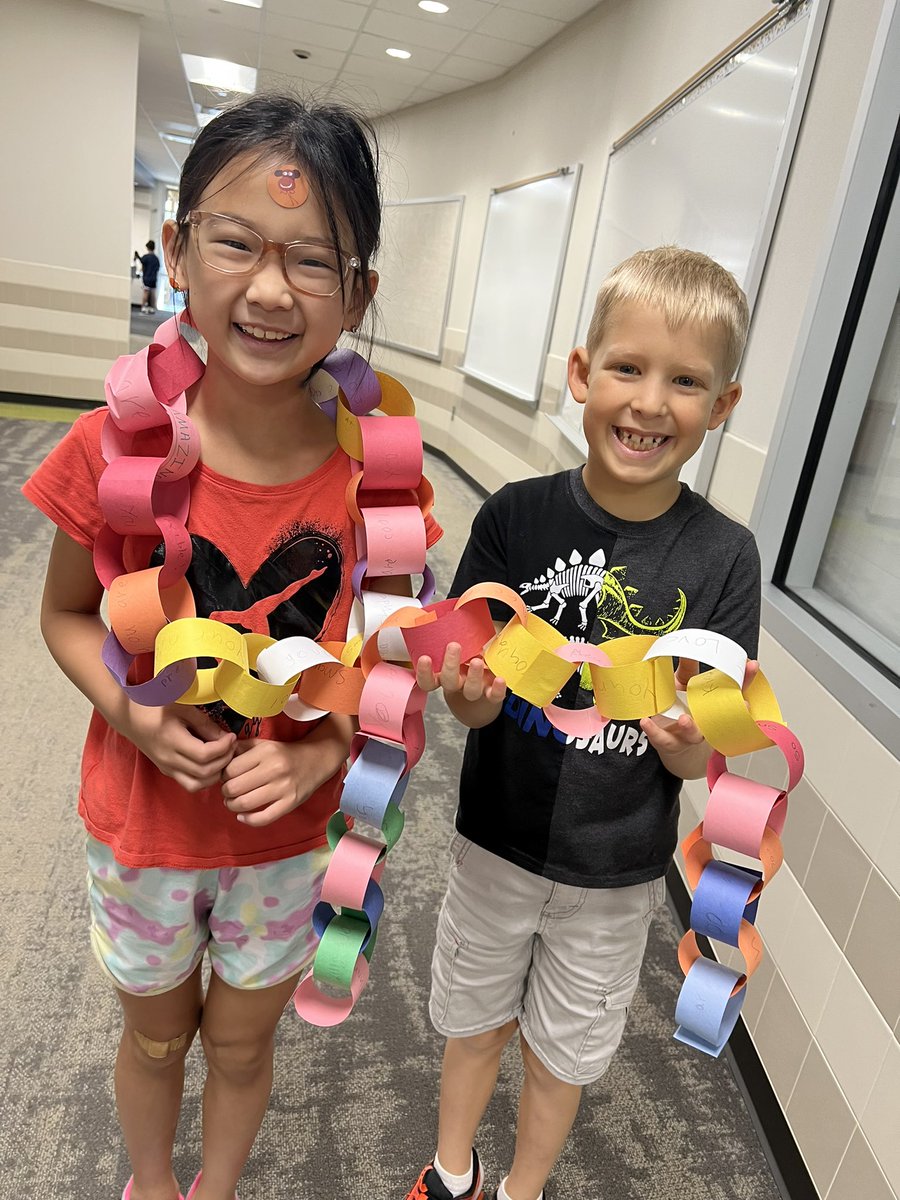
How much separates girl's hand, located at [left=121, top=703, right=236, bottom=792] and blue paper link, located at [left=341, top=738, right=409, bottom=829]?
0.14m

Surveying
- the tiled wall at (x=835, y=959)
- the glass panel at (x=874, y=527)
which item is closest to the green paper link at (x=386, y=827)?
the tiled wall at (x=835, y=959)

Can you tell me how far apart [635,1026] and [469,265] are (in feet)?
21.8

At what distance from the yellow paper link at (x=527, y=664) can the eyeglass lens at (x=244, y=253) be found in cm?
41

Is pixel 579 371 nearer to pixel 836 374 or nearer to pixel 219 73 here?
pixel 836 374

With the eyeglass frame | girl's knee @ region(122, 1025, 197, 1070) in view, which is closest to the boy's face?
the eyeglass frame

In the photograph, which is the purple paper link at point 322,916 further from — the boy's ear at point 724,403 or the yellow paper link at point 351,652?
the boy's ear at point 724,403

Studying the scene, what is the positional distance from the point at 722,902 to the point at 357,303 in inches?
30.0

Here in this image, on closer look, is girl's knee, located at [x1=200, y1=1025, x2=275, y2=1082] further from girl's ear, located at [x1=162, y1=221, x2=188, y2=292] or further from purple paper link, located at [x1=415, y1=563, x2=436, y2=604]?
girl's ear, located at [x1=162, y1=221, x2=188, y2=292]

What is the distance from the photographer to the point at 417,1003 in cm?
174

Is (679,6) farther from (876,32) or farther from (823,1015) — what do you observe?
(823,1015)

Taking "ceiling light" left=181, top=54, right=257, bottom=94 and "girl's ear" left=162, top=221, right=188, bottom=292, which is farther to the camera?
"ceiling light" left=181, top=54, right=257, bottom=94

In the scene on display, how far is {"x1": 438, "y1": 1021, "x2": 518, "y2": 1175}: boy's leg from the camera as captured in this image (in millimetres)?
1273

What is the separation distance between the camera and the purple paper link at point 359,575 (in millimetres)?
995

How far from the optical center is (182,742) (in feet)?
2.97
